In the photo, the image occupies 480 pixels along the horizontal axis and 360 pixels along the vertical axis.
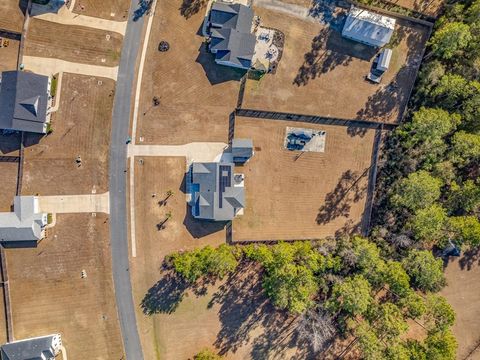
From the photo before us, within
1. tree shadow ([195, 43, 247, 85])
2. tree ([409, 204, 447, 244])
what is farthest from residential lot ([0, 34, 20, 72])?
tree ([409, 204, 447, 244])

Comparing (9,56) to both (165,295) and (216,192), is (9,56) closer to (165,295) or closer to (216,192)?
(216,192)

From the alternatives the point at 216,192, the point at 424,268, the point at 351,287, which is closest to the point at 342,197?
the point at 351,287

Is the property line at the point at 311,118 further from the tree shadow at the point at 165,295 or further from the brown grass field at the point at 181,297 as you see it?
the tree shadow at the point at 165,295

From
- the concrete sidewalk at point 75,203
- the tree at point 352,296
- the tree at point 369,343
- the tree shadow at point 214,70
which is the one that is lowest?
the tree at point 369,343

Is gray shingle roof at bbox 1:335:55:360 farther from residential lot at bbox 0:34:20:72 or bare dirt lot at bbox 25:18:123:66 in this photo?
bare dirt lot at bbox 25:18:123:66

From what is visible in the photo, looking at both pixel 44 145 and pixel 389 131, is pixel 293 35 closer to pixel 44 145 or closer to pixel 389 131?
pixel 389 131

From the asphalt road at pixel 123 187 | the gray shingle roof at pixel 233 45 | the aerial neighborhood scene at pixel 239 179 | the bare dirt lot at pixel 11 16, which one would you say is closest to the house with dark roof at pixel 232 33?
the gray shingle roof at pixel 233 45
